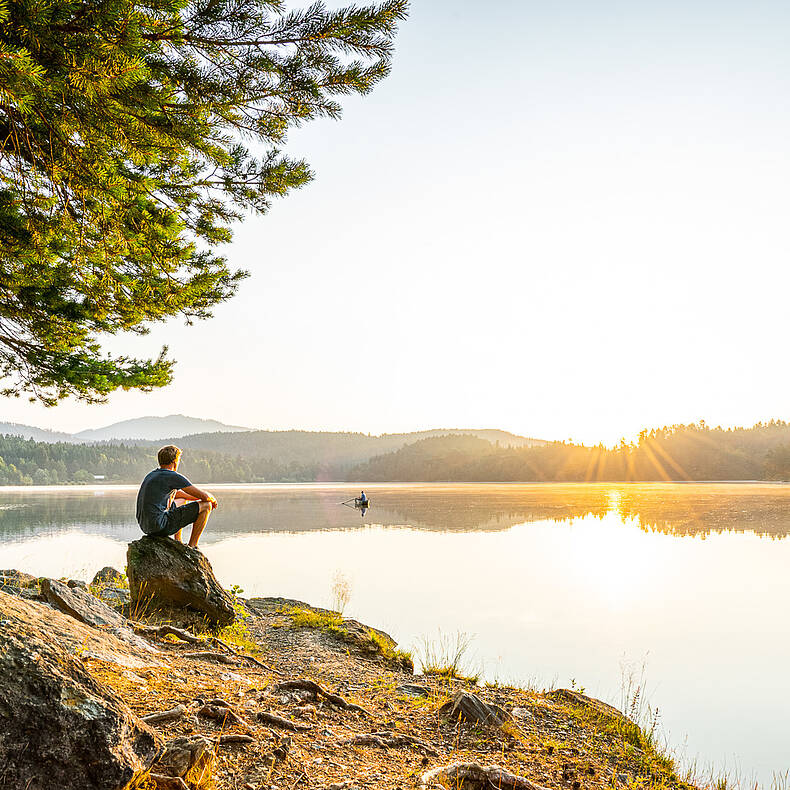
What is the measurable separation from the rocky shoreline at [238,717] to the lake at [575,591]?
8.04 feet

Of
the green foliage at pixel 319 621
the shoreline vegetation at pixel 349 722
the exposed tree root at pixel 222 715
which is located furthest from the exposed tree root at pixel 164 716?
the green foliage at pixel 319 621

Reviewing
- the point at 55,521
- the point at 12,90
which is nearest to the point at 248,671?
the point at 12,90

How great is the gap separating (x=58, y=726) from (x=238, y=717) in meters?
Result: 1.49

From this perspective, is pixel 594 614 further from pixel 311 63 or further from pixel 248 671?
pixel 311 63

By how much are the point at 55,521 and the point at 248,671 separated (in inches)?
1258

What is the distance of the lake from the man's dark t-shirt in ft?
15.2

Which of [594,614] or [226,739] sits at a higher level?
[226,739]

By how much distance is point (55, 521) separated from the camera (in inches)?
1280

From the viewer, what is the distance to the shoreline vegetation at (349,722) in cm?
374

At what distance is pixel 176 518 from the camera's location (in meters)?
7.95

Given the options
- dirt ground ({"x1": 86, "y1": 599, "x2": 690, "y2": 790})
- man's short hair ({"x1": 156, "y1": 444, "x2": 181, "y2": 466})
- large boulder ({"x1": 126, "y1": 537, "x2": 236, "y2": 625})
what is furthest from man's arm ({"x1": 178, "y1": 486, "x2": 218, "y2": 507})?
dirt ground ({"x1": 86, "y1": 599, "x2": 690, "y2": 790})

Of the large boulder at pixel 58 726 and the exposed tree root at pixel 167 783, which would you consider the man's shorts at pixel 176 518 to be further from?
the exposed tree root at pixel 167 783

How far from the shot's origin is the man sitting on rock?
7.75 m

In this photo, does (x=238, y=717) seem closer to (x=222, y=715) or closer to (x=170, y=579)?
(x=222, y=715)
